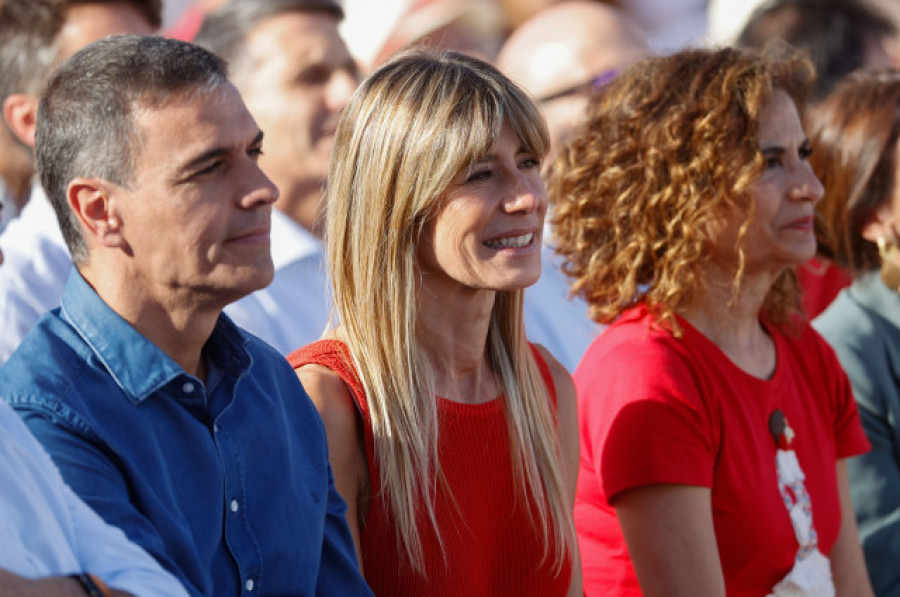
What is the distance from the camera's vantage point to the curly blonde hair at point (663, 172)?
315cm

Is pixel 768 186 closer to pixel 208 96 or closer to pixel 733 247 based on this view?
pixel 733 247

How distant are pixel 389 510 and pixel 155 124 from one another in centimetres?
88

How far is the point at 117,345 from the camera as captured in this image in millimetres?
1984

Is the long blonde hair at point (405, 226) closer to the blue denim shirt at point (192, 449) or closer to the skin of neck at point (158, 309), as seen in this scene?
the blue denim shirt at point (192, 449)

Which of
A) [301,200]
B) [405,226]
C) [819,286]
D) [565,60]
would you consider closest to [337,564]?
[405,226]

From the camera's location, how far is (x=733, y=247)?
3.19 meters

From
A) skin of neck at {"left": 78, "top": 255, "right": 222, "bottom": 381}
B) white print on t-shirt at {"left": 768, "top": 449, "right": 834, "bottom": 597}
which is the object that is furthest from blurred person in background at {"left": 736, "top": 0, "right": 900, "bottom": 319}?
skin of neck at {"left": 78, "top": 255, "right": 222, "bottom": 381}

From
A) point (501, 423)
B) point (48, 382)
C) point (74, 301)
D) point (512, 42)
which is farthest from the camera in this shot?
point (512, 42)

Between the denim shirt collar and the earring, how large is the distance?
273cm

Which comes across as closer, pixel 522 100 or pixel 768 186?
pixel 522 100

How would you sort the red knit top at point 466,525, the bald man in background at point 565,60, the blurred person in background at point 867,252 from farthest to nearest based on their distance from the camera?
the bald man in background at point 565,60, the blurred person in background at point 867,252, the red knit top at point 466,525

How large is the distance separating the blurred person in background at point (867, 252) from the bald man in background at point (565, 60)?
2.45ft

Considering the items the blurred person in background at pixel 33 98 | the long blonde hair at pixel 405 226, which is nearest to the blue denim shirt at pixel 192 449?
the long blonde hair at pixel 405 226

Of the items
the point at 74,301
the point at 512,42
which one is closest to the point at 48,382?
the point at 74,301
